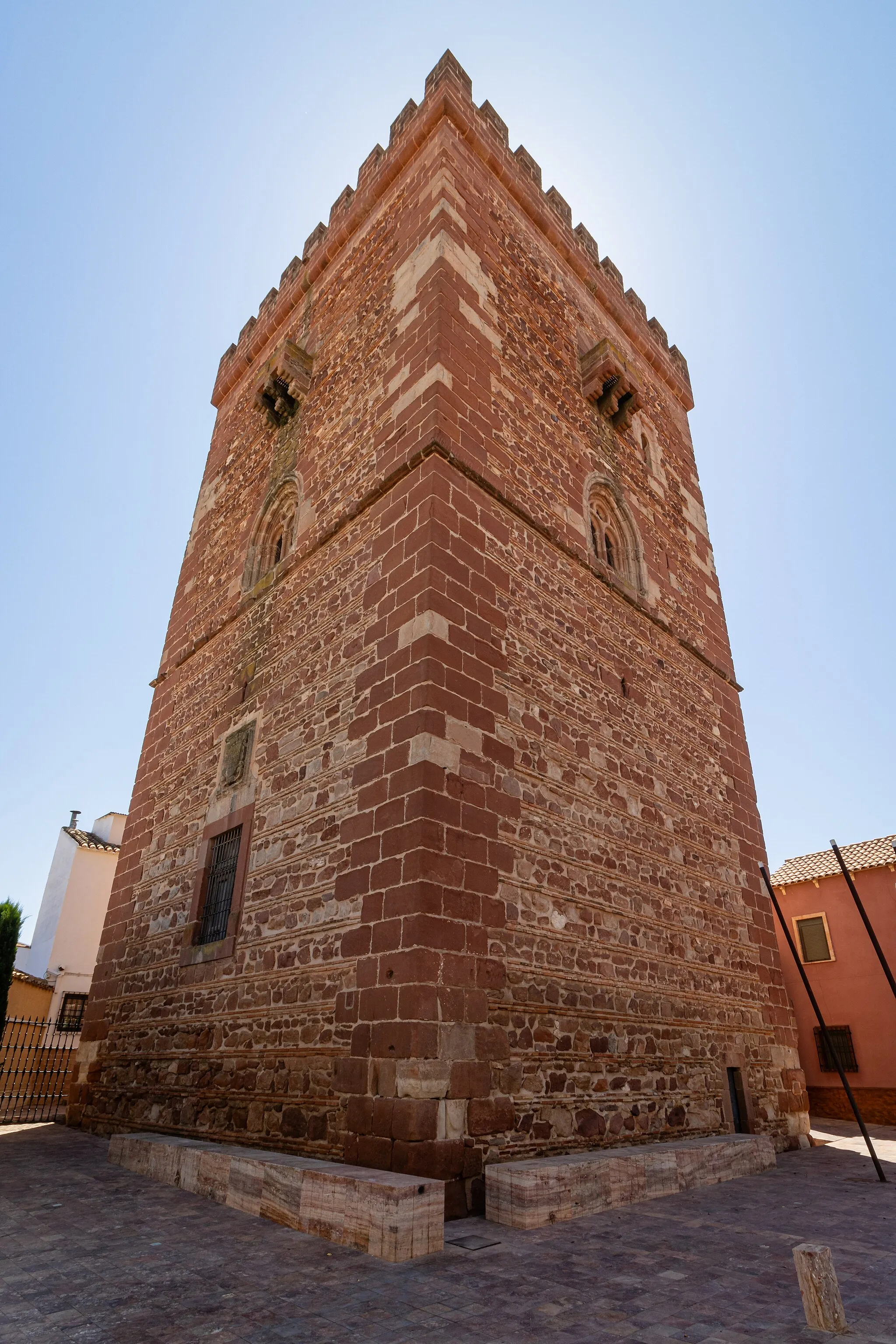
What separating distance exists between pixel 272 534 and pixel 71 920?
51.5 ft

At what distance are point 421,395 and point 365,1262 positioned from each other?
640 centimetres

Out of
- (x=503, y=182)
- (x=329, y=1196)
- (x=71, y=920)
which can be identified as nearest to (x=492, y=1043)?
(x=329, y=1196)

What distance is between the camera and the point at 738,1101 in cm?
765

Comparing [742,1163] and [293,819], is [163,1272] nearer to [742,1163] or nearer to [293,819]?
[293,819]

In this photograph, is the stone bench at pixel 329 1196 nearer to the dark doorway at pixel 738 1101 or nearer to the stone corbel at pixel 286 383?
the dark doorway at pixel 738 1101

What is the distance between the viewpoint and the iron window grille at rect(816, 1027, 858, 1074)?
14789 mm

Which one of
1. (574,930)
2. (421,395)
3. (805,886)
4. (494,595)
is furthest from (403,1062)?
(805,886)

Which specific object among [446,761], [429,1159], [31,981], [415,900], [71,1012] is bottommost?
[429,1159]

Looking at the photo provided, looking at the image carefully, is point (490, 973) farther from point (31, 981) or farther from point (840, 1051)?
point (31, 981)

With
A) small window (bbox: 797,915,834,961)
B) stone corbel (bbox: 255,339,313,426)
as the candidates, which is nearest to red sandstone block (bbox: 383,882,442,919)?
stone corbel (bbox: 255,339,313,426)

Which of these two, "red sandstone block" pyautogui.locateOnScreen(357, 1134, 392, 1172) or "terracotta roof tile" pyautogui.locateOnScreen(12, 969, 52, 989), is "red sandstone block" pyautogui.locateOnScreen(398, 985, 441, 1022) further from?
"terracotta roof tile" pyautogui.locateOnScreen(12, 969, 52, 989)

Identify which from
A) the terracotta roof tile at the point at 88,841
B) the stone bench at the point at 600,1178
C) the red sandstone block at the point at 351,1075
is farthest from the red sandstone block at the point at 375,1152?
the terracotta roof tile at the point at 88,841

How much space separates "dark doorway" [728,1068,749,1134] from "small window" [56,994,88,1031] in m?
15.9

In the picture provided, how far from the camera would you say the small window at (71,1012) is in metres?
18.1
